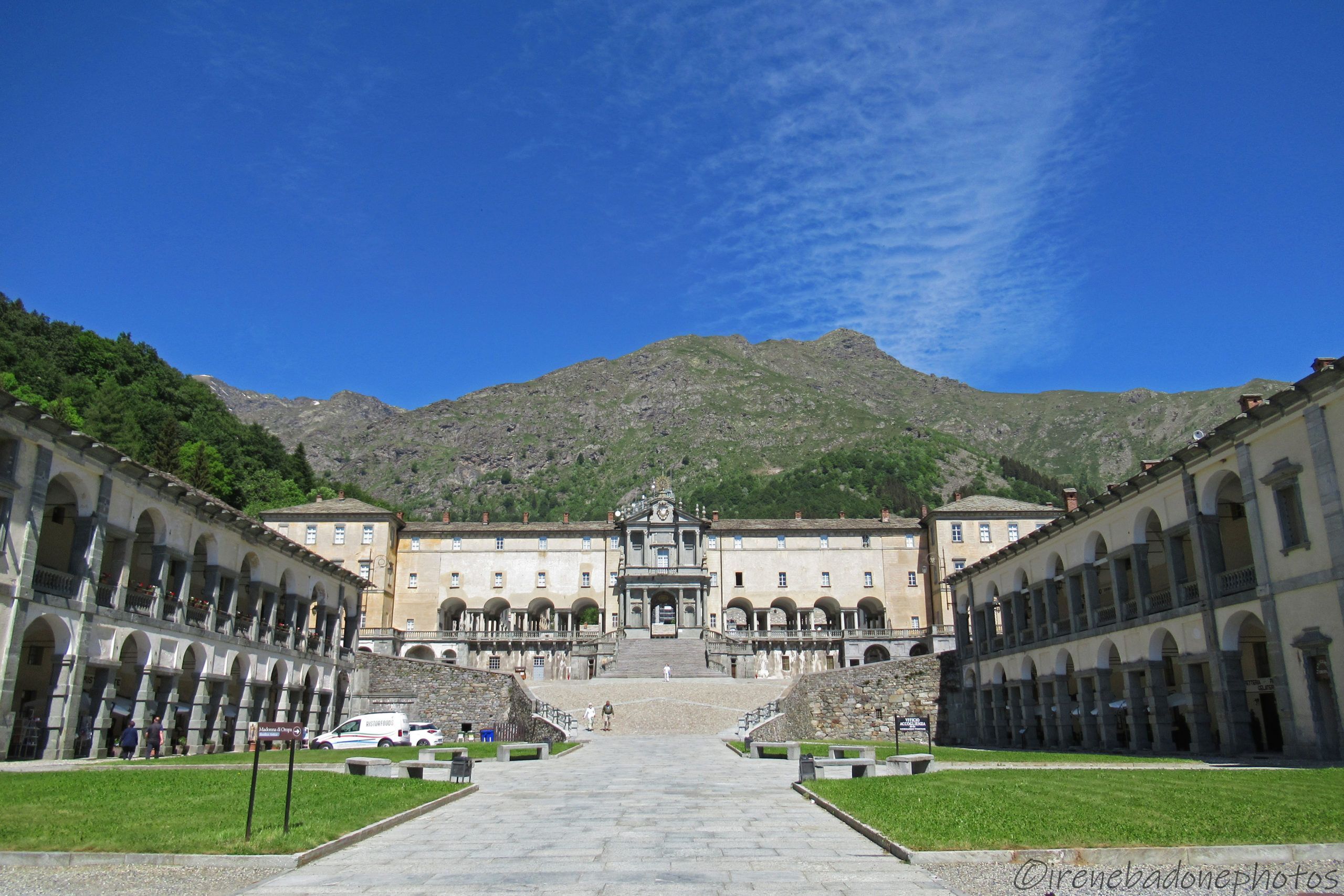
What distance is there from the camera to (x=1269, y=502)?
27.9 meters

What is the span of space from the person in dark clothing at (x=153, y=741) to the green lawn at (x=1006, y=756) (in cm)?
2010

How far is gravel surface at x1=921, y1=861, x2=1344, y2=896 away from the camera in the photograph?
400 inches

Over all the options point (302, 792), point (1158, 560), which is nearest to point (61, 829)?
point (302, 792)

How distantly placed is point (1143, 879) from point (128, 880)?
38.0 feet

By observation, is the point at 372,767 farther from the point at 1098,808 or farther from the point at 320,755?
the point at 1098,808

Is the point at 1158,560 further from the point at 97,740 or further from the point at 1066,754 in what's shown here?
the point at 97,740

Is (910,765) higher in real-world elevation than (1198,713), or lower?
lower

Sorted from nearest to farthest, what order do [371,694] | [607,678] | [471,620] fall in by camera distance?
[371,694]
[607,678]
[471,620]

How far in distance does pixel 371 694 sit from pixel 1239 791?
4638 cm

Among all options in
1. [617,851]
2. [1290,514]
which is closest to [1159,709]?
[1290,514]

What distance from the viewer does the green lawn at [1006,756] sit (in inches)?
1125

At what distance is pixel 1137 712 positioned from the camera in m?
34.6

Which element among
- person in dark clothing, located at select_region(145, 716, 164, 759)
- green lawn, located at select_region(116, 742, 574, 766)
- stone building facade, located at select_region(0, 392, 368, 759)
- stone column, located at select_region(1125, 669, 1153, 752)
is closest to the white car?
green lawn, located at select_region(116, 742, 574, 766)
